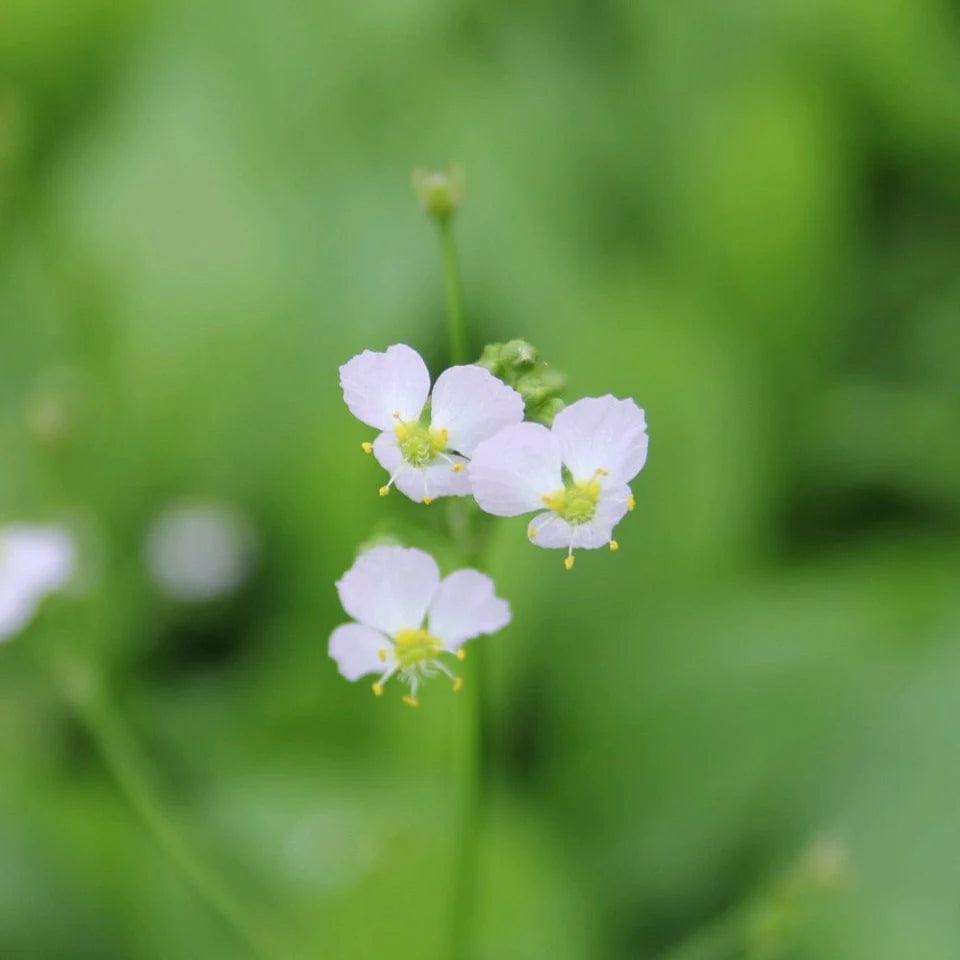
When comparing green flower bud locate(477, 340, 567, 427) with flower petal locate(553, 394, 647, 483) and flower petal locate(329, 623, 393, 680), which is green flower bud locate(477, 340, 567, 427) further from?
flower petal locate(329, 623, 393, 680)

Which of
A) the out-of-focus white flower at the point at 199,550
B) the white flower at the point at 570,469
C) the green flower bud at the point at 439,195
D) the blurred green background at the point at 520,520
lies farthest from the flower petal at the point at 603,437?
the out-of-focus white flower at the point at 199,550

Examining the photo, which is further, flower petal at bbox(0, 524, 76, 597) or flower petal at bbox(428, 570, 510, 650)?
flower petal at bbox(0, 524, 76, 597)

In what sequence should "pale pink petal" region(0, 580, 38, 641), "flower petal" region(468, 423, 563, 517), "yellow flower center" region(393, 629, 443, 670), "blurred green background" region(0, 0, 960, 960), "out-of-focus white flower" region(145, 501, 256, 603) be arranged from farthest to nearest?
"out-of-focus white flower" region(145, 501, 256, 603) < "blurred green background" region(0, 0, 960, 960) < "pale pink petal" region(0, 580, 38, 641) < "yellow flower center" region(393, 629, 443, 670) < "flower petal" region(468, 423, 563, 517)

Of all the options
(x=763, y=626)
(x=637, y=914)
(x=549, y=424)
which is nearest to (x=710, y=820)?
(x=637, y=914)

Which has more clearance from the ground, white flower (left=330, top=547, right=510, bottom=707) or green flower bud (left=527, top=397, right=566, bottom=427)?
green flower bud (left=527, top=397, right=566, bottom=427)

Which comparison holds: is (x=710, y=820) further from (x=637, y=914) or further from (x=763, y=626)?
(x=763, y=626)

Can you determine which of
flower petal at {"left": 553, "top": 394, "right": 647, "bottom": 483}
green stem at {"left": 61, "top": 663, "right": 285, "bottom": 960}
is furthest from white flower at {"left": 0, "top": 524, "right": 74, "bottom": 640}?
flower petal at {"left": 553, "top": 394, "right": 647, "bottom": 483}
